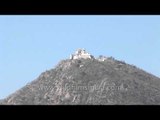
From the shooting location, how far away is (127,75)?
1028cm

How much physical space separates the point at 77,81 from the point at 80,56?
303cm
